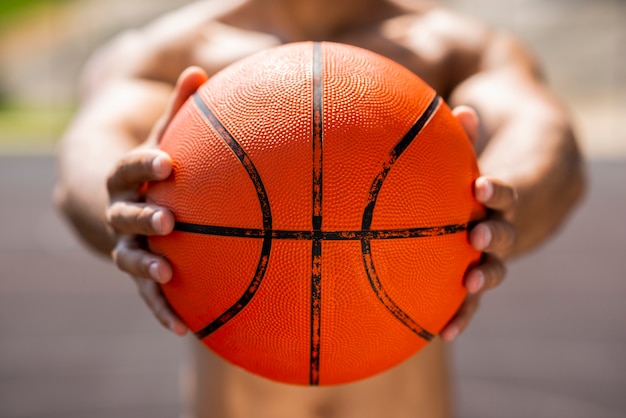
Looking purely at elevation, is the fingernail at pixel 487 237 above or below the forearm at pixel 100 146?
below

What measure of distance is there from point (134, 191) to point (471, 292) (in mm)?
559

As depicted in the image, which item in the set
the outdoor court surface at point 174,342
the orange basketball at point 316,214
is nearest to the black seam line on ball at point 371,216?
the orange basketball at point 316,214

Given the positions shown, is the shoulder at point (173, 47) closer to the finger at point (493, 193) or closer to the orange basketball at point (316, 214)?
the orange basketball at point (316, 214)

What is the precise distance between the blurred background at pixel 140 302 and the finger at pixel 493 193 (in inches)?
90.0

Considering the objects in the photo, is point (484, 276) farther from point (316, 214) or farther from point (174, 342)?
point (174, 342)

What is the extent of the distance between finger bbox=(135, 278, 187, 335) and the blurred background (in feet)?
7.25

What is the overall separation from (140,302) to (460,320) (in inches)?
142

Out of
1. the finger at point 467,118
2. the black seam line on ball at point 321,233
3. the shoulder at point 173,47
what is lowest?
the black seam line on ball at point 321,233

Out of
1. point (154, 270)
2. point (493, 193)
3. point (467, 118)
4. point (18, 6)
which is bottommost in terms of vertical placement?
point (154, 270)

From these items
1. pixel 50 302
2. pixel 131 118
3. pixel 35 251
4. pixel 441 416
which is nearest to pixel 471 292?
pixel 441 416

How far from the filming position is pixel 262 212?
1046 mm

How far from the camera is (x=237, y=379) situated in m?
1.50

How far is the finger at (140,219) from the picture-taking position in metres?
1.08

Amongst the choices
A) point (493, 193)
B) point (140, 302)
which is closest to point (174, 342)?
point (140, 302)
